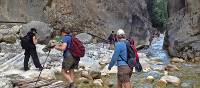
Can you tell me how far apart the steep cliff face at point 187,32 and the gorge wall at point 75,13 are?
11.9 meters

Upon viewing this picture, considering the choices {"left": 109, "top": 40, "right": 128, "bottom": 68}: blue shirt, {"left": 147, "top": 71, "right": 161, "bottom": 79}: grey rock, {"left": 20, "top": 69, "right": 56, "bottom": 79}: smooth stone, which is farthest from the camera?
{"left": 147, "top": 71, "right": 161, "bottom": 79}: grey rock

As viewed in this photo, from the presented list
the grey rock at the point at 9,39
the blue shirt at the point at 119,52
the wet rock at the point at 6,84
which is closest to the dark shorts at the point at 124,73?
the blue shirt at the point at 119,52

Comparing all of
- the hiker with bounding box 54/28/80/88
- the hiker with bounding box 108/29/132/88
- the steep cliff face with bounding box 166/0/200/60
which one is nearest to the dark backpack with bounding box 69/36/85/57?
the hiker with bounding box 54/28/80/88

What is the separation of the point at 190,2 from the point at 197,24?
6.08 ft

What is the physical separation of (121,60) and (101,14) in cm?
3291

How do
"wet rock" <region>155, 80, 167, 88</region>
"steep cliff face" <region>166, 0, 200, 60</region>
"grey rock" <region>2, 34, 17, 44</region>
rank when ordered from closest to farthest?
"wet rock" <region>155, 80, 167, 88</region> → "steep cliff face" <region>166, 0, 200, 60</region> → "grey rock" <region>2, 34, 17, 44</region>

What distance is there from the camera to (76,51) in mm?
12570

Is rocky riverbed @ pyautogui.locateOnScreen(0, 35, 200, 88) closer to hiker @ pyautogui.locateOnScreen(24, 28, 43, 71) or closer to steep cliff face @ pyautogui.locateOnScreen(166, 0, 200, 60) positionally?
hiker @ pyautogui.locateOnScreen(24, 28, 43, 71)

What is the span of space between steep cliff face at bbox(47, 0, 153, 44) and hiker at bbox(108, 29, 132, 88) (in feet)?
101

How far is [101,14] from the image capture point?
43938 millimetres

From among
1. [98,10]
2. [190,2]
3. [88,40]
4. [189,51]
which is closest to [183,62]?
[189,51]

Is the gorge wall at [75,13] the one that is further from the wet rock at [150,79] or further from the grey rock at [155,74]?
the wet rock at [150,79]

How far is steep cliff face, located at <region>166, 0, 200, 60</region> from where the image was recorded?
91.8ft

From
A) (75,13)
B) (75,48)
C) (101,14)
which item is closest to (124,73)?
(75,48)
